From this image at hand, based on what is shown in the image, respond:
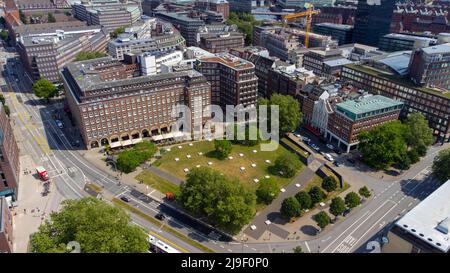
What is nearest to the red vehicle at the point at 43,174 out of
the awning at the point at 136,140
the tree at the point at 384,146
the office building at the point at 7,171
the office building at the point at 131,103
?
the office building at the point at 7,171

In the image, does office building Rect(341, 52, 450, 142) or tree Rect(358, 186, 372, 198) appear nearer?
tree Rect(358, 186, 372, 198)

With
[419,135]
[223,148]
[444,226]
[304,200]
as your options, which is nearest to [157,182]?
[223,148]

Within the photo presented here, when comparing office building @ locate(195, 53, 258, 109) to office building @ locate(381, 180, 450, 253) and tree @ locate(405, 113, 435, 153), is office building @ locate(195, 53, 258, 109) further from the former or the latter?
office building @ locate(381, 180, 450, 253)

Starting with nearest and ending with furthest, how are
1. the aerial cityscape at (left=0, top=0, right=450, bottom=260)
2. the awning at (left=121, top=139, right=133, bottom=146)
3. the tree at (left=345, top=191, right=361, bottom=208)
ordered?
the aerial cityscape at (left=0, top=0, right=450, bottom=260)
the tree at (left=345, top=191, right=361, bottom=208)
the awning at (left=121, top=139, right=133, bottom=146)

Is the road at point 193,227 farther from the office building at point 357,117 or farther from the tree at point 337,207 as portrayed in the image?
the office building at point 357,117
